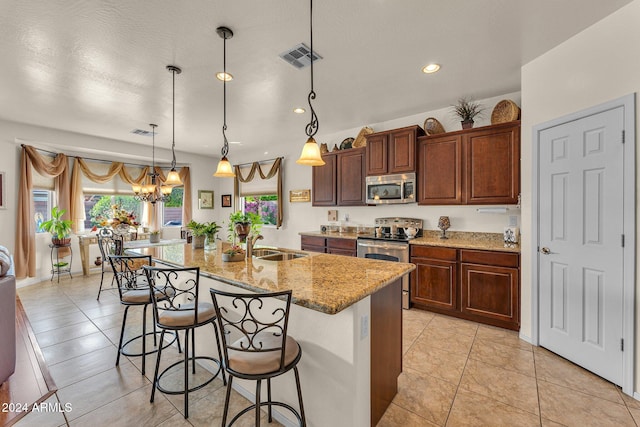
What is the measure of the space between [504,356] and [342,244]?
8.09ft

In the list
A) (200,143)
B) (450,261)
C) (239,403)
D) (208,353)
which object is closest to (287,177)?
(200,143)

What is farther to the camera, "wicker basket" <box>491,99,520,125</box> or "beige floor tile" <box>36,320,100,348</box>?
"wicker basket" <box>491,99,520,125</box>

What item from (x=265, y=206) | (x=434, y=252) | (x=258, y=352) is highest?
(x=265, y=206)

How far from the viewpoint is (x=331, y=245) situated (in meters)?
4.57

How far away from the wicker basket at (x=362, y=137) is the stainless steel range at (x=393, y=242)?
133 centimetres

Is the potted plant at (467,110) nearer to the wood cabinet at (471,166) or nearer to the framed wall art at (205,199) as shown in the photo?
the wood cabinet at (471,166)

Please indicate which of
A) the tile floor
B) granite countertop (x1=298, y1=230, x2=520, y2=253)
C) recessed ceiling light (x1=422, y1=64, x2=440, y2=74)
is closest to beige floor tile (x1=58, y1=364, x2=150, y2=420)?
the tile floor

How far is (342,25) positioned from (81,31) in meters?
2.16

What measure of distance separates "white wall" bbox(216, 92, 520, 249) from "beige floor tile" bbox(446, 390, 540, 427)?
2300 mm

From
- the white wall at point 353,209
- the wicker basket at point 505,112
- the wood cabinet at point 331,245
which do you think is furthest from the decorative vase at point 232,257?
the wicker basket at point 505,112

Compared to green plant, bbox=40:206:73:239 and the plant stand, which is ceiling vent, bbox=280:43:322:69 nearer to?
green plant, bbox=40:206:73:239

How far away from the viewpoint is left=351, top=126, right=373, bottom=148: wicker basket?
4.64 meters

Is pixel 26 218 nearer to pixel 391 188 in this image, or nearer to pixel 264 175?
pixel 264 175

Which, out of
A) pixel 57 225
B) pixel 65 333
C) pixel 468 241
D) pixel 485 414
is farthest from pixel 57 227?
pixel 468 241
